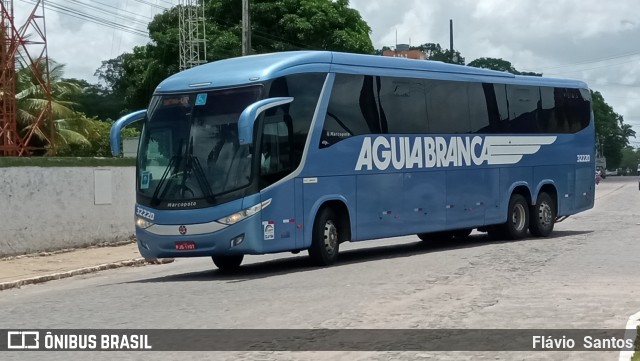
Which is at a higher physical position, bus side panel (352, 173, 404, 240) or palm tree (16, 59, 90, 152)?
palm tree (16, 59, 90, 152)

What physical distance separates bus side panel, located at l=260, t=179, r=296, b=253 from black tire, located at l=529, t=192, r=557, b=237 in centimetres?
874

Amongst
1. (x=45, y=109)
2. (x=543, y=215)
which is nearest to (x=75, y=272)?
(x=543, y=215)

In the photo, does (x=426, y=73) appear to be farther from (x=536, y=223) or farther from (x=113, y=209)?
(x=113, y=209)

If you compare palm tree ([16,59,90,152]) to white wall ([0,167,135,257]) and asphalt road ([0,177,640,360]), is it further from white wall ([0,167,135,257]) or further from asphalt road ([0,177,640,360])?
asphalt road ([0,177,640,360])

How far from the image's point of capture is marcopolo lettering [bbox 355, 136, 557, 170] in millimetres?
18875

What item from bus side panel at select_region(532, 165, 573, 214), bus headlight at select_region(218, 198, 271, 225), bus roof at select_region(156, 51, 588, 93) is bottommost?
bus headlight at select_region(218, 198, 271, 225)

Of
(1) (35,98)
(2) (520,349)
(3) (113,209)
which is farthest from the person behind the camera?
(1) (35,98)

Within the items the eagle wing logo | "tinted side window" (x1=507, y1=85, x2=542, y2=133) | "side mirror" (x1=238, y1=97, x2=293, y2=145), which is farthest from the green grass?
"tinted side window" (x1=507, y1=85, x2=542, y2=133)

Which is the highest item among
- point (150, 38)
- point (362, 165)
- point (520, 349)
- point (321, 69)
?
point (150, 38)

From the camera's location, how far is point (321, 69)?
17578 mm

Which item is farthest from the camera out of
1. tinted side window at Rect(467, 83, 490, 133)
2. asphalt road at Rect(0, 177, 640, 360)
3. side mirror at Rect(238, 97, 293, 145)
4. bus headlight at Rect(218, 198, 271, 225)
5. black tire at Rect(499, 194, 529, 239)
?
black tire at Rect(499, 194, 529, 239)

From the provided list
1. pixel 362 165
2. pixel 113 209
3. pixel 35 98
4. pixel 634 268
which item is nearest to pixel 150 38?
pixel 35 98

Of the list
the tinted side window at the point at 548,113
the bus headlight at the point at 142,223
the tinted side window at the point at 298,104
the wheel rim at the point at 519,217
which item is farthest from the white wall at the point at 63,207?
the tinted side window at the point at 548,113

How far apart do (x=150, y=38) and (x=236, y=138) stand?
39.2m
